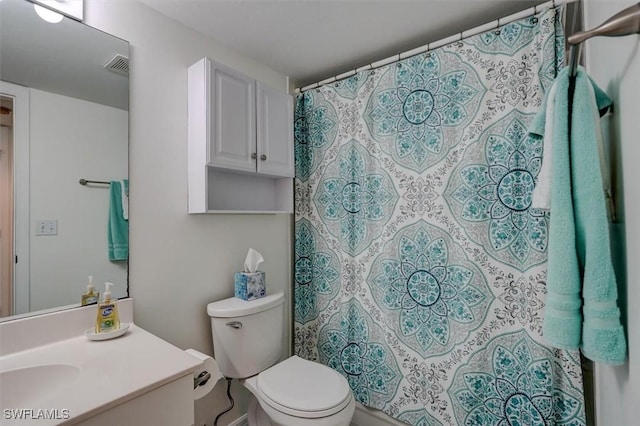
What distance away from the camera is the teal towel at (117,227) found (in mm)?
1262

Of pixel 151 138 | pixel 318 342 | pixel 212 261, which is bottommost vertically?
pixel 318 342

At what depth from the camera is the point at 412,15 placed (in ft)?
4.77

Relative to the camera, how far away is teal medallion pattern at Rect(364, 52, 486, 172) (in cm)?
144

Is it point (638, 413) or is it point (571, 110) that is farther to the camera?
point (571, 110)

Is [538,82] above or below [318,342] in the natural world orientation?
above

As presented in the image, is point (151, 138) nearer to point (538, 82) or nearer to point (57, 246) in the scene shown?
point (57, 246)

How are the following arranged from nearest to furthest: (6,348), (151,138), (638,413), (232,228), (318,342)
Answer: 1. (638,413)
2. (6,348)
3. (151,138)
4. (232,228)
5. (318,342)

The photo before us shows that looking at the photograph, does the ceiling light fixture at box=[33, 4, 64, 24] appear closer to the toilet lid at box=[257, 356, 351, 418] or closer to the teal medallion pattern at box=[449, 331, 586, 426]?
the toilet lid at box=[257, 356, 351, 418]

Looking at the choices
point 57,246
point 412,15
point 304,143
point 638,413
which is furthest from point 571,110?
point 57,246

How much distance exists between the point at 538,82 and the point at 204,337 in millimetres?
1960

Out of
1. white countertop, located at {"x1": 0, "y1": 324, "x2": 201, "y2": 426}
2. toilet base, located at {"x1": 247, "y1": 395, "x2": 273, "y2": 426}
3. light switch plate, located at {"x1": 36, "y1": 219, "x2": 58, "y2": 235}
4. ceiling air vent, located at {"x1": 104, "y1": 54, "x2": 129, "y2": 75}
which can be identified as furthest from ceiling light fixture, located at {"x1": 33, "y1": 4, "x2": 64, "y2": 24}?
toilet base, located at {"x1": 247, "y1": 395, "x2": 273, "y2": 426}

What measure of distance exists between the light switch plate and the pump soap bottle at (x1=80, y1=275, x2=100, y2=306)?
0.72 feet

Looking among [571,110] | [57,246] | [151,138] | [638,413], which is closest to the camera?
[638,413]

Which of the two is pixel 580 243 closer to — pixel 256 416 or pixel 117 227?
pixel 117 227
